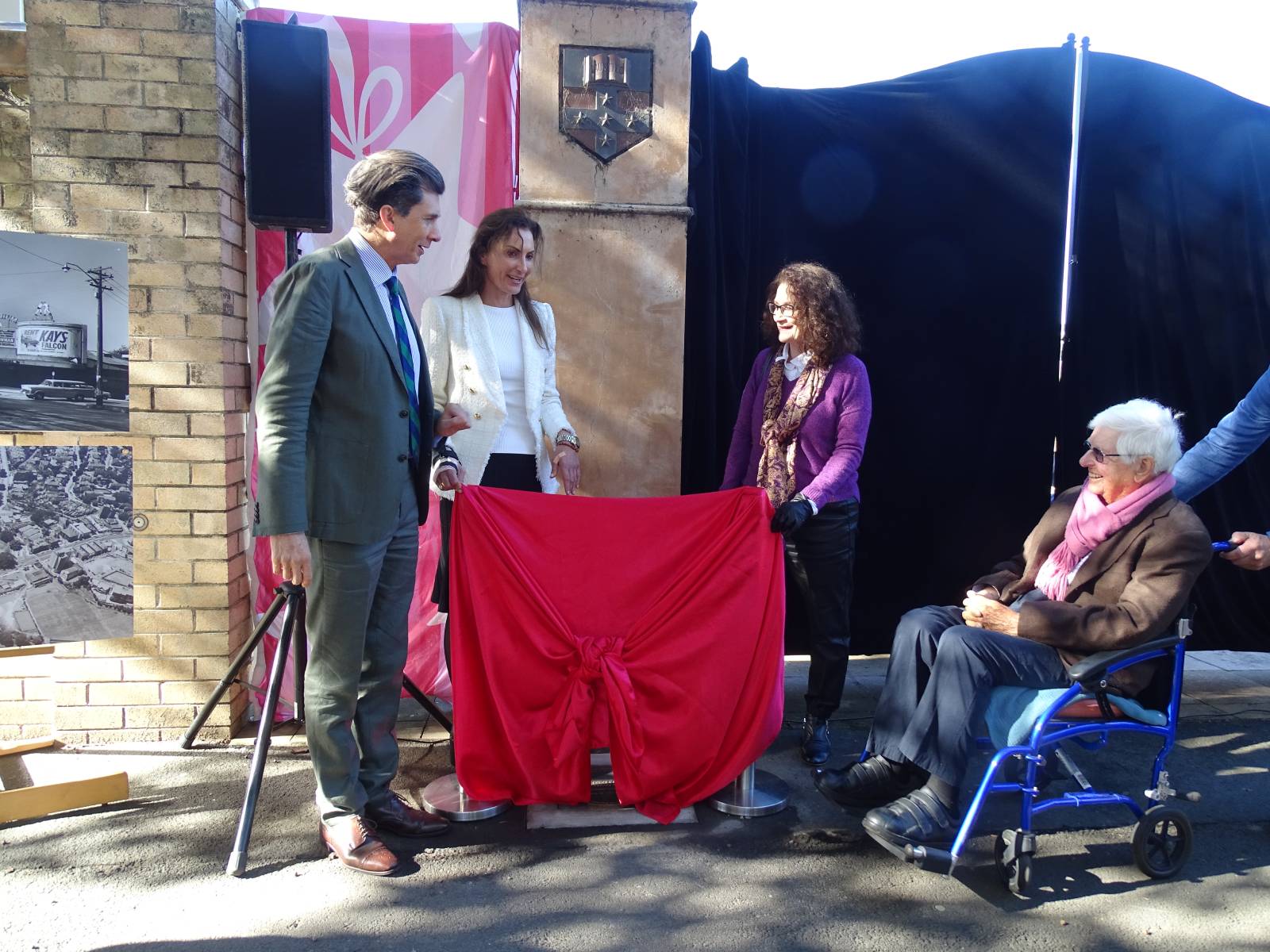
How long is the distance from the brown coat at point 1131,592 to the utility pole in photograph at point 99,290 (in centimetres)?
354

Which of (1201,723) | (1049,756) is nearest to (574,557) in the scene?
(1049,756)

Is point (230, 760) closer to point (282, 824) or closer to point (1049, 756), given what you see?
point (282, 824)

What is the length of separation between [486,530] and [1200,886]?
255 cm

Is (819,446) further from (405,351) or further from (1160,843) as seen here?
(1160,843)

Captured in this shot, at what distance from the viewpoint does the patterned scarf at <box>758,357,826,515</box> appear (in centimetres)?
368

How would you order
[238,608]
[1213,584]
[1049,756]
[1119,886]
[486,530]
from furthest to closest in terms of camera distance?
[1213,584]
[238,608]
[1049,756]
[486,530]
[1119,886]

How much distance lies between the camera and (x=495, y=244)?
3365mm

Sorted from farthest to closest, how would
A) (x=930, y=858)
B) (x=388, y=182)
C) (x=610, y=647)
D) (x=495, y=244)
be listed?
(x=495, y=244), (x=610, y=647), (x=388, y=182), (x=930, y=858)

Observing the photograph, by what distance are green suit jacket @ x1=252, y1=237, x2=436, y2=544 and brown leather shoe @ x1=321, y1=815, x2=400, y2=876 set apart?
90 centimetres

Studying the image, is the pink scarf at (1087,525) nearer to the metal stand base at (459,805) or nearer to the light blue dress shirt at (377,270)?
the metal stand base at (459,805)

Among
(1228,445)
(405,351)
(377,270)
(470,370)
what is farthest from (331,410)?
(1228,445)

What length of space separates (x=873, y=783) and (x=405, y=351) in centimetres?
217

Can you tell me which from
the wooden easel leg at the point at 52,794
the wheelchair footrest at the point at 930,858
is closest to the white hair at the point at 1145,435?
the wheelchair footrest at the point at 930,858

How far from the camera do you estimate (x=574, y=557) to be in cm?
334
